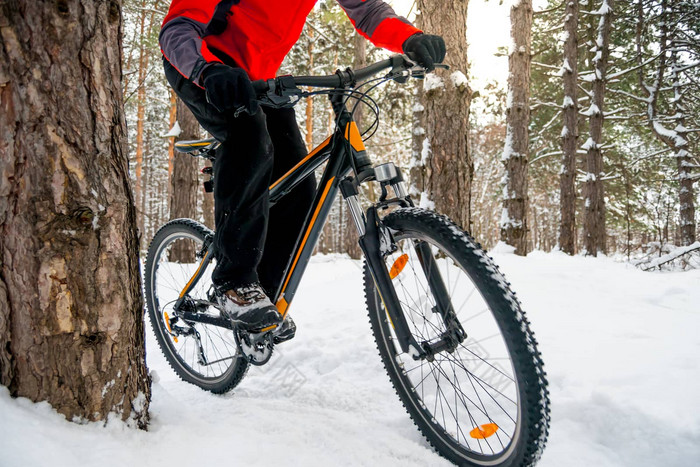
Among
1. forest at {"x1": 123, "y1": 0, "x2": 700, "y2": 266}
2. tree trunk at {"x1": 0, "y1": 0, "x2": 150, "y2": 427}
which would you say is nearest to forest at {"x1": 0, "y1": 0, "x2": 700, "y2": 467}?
tree trunk at {"x1": 0, "y1": 0, "x2": 150, "y2": 427}

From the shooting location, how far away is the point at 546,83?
1398 cm

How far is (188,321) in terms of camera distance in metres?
2.34

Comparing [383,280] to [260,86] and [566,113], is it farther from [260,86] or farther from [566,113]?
[566,113]

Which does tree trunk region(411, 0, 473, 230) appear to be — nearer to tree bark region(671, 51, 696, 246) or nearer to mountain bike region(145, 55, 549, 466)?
mountain bike region(145, 55, 549, 466)

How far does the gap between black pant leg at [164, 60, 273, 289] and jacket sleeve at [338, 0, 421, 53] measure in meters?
0.66

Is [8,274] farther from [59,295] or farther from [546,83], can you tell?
[546,83]

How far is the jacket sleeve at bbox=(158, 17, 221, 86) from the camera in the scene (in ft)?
4.75

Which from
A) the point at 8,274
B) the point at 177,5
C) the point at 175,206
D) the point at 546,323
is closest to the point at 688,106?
the point at 546,323

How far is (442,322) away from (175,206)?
280 inches

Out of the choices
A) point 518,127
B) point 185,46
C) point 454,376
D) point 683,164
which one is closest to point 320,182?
point 185,46

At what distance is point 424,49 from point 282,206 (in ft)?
3.45

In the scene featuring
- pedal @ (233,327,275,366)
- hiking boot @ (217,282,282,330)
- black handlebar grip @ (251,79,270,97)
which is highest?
black handlebar grip @ (251,79,270,97)

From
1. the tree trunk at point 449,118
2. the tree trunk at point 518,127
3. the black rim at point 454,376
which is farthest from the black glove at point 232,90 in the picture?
the tree trunk at point 518,127

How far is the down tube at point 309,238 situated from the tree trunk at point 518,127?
20.1 ft
